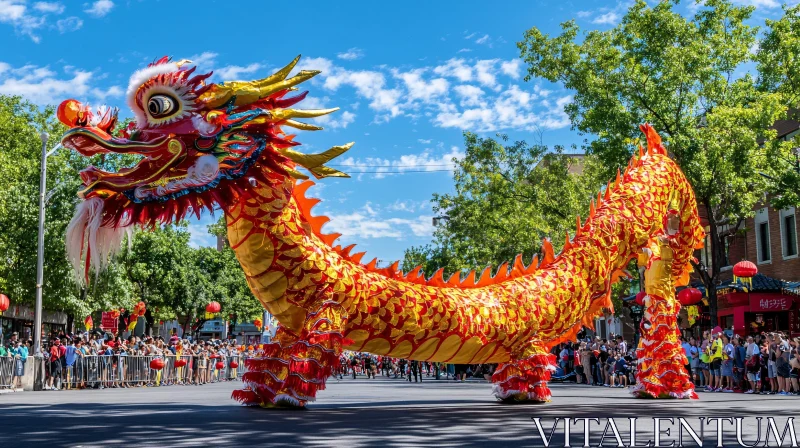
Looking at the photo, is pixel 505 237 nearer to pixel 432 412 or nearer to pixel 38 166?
pixel 38 166

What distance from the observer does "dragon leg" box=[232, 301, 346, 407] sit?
26.0 ft

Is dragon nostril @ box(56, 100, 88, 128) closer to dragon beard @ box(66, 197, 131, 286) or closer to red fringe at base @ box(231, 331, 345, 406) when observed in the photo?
dragon beard @ box(66, 197, 131, 286)

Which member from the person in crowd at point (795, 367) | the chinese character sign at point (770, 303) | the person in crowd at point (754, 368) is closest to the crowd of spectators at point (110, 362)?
the person in crowd at point (754, 368)

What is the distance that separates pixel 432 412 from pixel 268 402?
6.11 feet

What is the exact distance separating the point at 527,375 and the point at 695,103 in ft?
42.7

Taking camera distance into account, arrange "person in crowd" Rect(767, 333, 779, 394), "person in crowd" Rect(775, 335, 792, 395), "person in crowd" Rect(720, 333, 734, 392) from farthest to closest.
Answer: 1. "person in crowd" Rect(720, 333, 734, 392)
2. "person in crowd" Rect(767, 333, 779, 394)
3. "person in crowd" Rect(775, 335, 792, 395)

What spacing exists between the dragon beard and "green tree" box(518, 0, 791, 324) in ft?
47.2

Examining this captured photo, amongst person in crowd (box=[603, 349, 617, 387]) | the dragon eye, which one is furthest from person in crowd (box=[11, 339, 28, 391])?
person in crowd (box=[603, 349, 617, 387])

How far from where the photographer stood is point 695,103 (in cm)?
2023

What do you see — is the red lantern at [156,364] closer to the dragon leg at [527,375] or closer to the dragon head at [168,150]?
the dragon leg at [527,375]

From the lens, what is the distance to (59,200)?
85.3 feet

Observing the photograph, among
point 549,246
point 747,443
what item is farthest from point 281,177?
point 747,443

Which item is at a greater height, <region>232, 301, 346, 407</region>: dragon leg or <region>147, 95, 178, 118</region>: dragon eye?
<region>147, 95, 178, 118</region>: dragon eye

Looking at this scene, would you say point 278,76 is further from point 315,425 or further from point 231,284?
point 231,284
